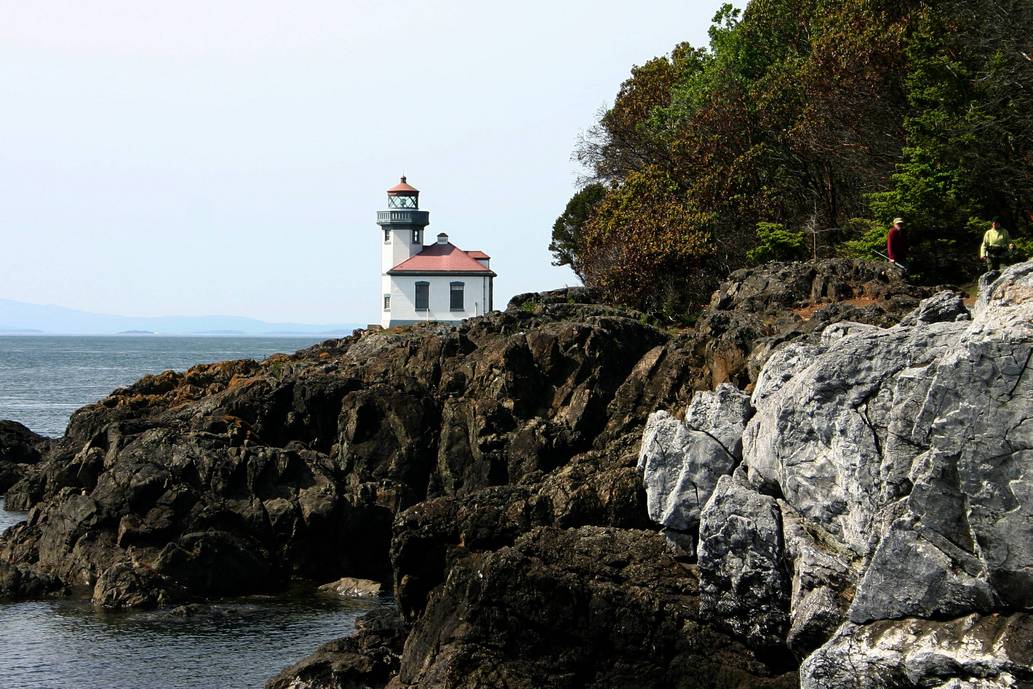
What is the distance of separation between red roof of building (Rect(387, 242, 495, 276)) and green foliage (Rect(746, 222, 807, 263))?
141ft

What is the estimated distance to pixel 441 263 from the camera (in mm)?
88000

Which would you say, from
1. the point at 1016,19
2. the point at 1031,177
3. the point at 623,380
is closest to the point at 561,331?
the point at 623,380

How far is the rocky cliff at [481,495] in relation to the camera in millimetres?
19172

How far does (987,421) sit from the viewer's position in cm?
1609

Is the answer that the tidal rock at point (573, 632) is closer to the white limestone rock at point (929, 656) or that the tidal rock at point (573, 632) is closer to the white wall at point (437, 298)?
the white limestone rock at point (929, 656)

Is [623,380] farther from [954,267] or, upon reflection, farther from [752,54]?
[752,54]

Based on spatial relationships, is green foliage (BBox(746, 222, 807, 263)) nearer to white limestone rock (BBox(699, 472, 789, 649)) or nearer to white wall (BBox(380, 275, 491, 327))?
white limestone rock (BBox(699, 472, 789, 649))

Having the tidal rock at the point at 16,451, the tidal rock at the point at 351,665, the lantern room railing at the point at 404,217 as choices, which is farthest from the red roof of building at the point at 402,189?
the tidal rock at the point at 351,665

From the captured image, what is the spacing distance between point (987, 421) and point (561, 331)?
22.9 metres

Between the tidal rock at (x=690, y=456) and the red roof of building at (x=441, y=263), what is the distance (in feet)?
211

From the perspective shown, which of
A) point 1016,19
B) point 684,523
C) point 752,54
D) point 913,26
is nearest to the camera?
point 684,523

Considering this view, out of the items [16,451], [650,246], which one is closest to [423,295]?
[16,451]

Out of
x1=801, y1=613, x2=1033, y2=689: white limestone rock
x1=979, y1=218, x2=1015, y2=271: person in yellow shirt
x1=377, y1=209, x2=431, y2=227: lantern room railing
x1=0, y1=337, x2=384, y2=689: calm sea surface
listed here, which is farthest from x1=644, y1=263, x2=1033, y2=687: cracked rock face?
x1=377, y1=209, x2=431, y2=227: lantern room railing

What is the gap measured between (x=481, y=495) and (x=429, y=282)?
63.5 metres
